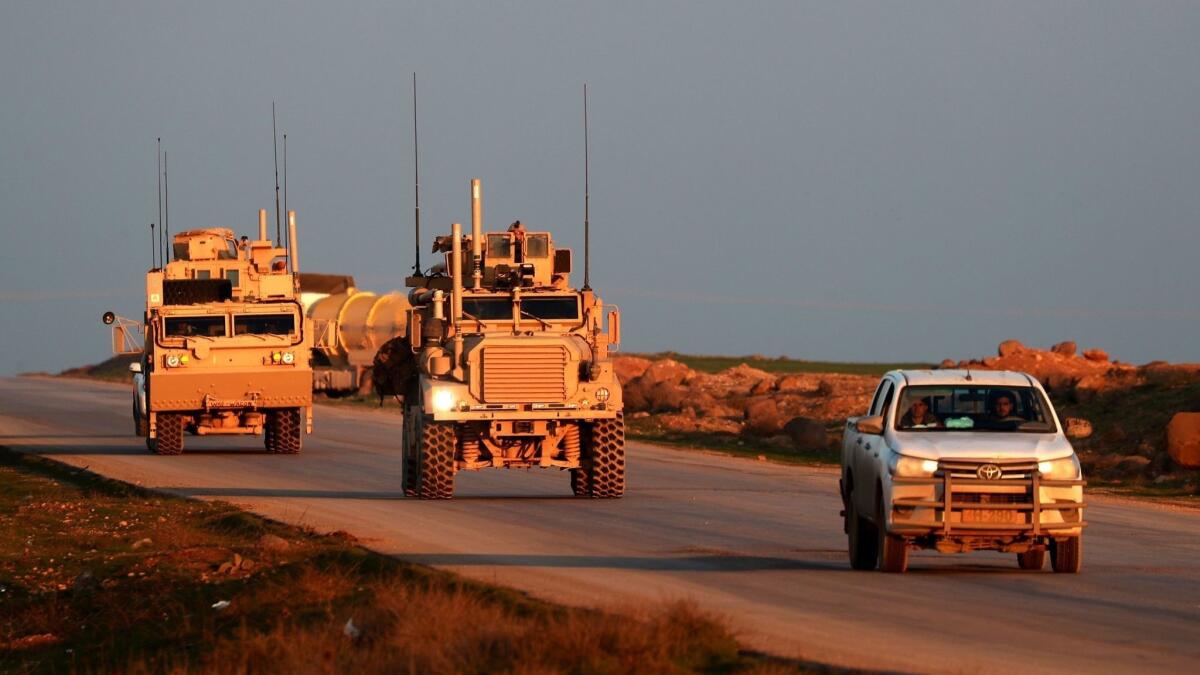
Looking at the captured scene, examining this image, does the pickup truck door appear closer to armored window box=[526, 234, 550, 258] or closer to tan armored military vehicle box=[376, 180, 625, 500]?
tan armored military vehicle box=[376, 180, 625, 500]

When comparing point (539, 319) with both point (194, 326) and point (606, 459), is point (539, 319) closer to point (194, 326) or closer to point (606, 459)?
point (606, 459)

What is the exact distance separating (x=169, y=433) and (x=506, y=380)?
13618 millimetres

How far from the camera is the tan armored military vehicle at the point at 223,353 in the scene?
37.1m

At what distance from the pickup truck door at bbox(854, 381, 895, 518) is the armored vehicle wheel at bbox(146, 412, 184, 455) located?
838 inches

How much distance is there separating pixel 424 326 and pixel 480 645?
14.9 m

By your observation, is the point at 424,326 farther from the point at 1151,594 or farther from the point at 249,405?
the point at 1151,594

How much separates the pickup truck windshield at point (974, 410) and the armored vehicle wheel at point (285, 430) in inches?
856

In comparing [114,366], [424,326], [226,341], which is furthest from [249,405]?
[114,366]

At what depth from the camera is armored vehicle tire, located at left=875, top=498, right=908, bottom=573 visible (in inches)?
710

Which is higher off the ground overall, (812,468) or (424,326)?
(424,326)

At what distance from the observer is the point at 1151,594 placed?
17.3 metres

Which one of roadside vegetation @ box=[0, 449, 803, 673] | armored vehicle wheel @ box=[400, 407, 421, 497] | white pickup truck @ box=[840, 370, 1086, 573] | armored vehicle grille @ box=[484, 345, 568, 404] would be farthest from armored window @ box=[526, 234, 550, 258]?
white pickup truck @ box=[840, 370, 1086, 573]

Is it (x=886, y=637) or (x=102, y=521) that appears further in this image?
(x=102, y=521)

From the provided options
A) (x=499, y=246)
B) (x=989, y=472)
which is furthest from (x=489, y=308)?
(x=989, y=472)
